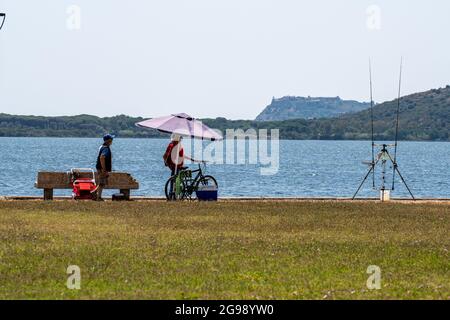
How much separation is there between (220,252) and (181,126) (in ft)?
45.9

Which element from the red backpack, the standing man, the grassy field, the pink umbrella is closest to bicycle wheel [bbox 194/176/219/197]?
the red backpack

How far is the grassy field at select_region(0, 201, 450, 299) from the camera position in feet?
45.5

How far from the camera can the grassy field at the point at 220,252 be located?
546 inches

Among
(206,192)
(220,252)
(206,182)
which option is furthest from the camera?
(206,182)

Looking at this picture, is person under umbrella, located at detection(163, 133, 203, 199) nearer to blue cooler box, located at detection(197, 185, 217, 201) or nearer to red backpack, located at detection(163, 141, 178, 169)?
red backpack, located at detection(163, 141, 178, 169)

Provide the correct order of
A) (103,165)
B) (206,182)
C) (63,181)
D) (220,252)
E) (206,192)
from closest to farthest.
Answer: (220,252)
(103,165)
(206,192)
(63,181)
(206,182)

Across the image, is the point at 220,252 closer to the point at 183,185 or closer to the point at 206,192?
the point at 206,192

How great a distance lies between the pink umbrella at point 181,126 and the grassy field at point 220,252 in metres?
5.04

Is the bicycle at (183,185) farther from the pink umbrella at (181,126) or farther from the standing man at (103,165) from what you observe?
the standing man at (103,165)

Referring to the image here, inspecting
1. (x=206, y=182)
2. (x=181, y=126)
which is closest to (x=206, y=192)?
(x=206, y=182)

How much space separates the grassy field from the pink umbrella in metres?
5.04


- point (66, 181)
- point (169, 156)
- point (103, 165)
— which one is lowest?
point (66, 181)

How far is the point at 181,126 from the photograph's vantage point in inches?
1216

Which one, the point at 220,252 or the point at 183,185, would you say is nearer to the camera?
the point at 220,252
